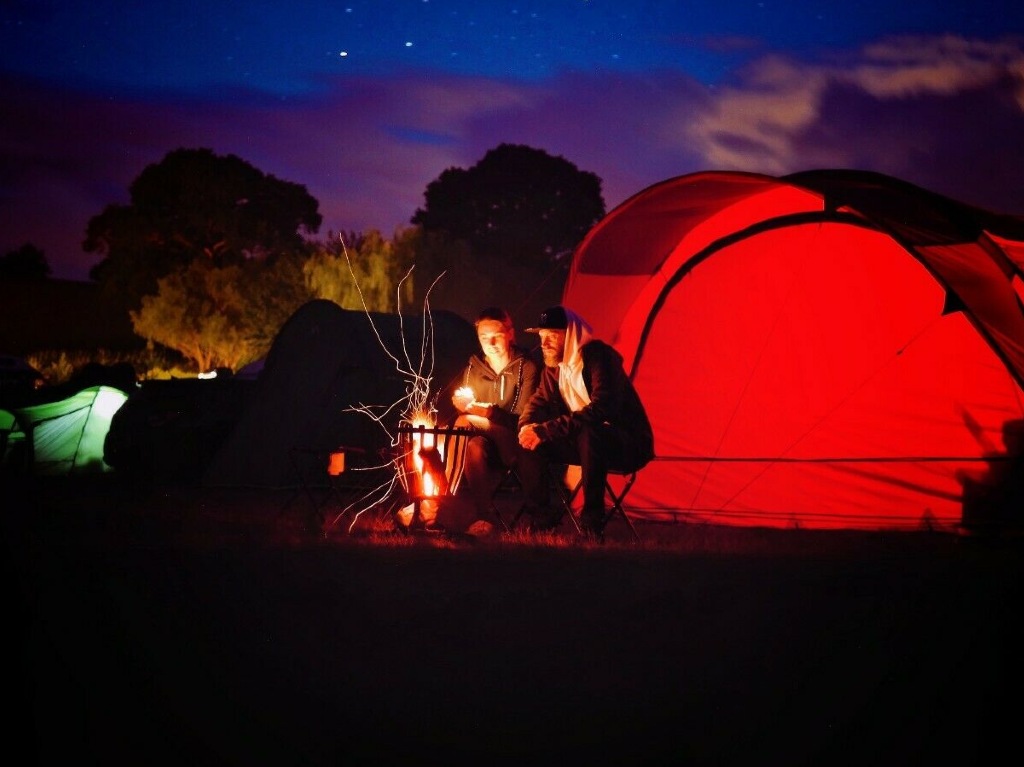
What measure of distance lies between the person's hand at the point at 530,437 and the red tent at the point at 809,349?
2.00 m

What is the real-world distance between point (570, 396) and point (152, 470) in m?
5.81

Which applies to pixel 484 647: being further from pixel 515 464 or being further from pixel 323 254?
pixel 323 254

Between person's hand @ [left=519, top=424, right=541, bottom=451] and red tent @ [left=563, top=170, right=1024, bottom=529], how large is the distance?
78.8 inches

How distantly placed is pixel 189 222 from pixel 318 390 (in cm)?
3561

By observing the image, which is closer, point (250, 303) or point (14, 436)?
point (14, 436)

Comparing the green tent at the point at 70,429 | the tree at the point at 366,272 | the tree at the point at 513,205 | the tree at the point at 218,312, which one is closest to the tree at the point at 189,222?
the tree at the point at 218,312

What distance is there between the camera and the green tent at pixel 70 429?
12.3 m

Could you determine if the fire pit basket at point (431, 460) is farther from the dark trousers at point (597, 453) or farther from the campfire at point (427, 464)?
the dark trousers at point (597, 453)

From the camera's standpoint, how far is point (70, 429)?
12555 mm

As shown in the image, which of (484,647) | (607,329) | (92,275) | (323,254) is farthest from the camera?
(92,275)

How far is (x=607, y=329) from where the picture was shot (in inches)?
367

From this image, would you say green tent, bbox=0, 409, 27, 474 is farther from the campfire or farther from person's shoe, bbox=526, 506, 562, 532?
person's shoe, bbox=526, 506, 562, 532

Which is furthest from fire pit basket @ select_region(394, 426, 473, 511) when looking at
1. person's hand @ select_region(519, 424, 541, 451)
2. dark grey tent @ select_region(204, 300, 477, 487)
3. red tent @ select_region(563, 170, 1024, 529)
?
dark grey tent @ select_region(204, 300, 477, 487)

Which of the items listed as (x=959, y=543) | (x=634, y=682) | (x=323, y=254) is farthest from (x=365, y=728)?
(x=323, y=254)
